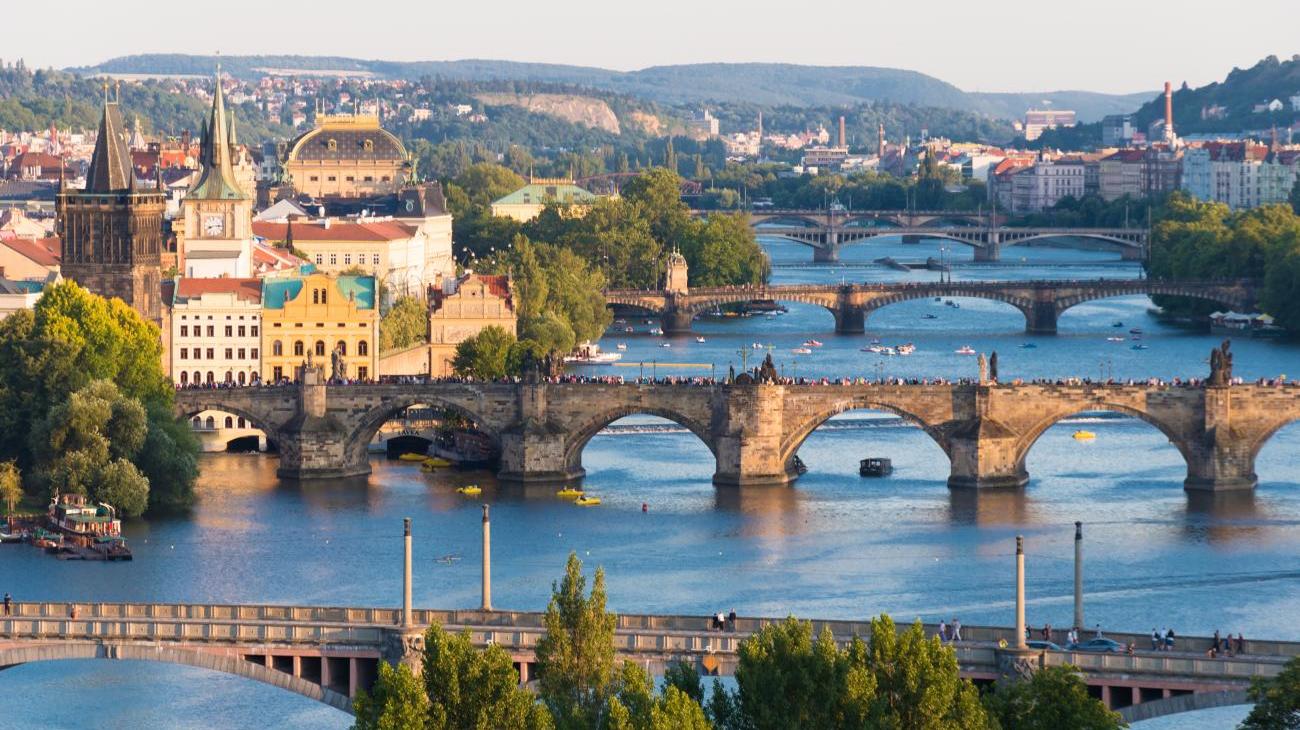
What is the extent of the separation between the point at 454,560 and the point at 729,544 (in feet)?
18.6

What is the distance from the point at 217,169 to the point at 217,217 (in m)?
1.54

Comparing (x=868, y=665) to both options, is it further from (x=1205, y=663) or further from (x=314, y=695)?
(x=314, y=695)

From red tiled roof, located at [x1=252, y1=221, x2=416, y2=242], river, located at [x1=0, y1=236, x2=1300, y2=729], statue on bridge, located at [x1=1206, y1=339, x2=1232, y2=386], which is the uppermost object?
red tiled roof, located at [x1=252, y1=221, x2=416, y2=242]

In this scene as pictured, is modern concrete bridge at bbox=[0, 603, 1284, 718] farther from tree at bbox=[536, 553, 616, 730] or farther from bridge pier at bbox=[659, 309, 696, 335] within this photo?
bridge pier at bbox=[659, 309, 696, 335]

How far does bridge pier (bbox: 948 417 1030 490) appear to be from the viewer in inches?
2891

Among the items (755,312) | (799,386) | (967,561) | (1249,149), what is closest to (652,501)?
(799,386)

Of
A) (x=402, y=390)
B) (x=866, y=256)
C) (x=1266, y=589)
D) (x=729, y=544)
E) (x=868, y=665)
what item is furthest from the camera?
(x=866, y=256)

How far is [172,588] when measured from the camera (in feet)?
200

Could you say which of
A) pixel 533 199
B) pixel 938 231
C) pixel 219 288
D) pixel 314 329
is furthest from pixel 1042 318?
pixel 938 231

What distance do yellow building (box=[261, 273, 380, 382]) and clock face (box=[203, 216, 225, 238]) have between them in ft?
29.1

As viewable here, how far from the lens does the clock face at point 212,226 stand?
312 feet

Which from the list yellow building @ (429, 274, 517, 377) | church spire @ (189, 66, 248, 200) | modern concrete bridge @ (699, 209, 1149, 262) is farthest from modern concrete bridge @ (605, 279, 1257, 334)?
modern concrete bridge @ (699, 209, 1149, 262)

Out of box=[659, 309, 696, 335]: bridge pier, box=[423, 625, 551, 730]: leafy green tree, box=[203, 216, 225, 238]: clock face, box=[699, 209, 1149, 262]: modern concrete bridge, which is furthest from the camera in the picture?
box=[699, 209, 1149, 262]: modern concrete bridge

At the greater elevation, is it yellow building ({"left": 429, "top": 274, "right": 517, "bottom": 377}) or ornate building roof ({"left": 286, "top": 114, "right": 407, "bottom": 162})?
ornate building roof ({"left": 286, "top": 114, "right": 407, "bottom": 162})
